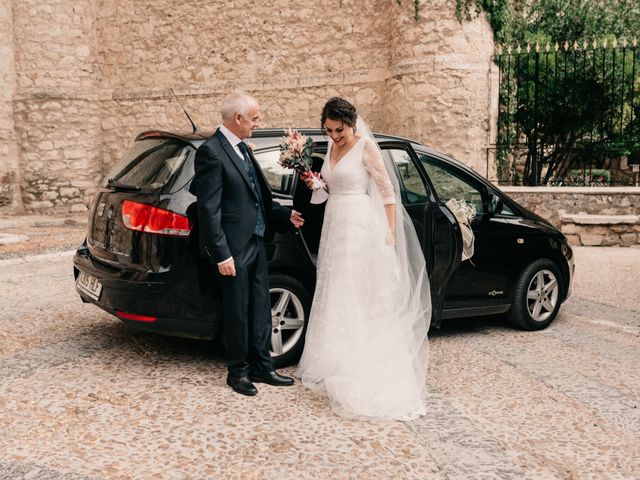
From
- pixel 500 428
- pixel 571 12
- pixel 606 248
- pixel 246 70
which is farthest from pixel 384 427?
pixel 571 12

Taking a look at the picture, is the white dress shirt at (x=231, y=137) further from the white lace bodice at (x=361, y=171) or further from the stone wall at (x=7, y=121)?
the stone wall at (x=7, y=121)

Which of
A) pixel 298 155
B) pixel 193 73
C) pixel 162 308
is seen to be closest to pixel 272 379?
pixel 162 308

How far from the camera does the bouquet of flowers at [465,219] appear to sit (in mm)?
5281

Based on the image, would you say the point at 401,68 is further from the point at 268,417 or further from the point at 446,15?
the point at 268,417

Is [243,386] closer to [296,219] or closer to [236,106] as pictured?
[296,219]

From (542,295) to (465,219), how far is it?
3.92 feet

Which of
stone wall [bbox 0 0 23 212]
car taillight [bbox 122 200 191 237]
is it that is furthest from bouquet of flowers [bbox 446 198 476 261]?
stone wall [bbox 0 0 23 212]

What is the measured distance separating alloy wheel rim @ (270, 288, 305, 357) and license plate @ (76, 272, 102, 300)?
3.84 ft

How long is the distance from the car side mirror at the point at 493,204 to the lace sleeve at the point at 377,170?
5.39 ft

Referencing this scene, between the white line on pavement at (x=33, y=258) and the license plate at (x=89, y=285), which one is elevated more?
the license plate at (x=89, y=285)

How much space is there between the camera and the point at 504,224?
18.6 ft

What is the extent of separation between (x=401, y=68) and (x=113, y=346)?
9501mm

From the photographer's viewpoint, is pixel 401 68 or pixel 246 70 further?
pixel 246 70

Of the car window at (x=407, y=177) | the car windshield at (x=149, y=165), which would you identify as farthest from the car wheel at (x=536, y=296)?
the car windshield at (x=149, y=165)
